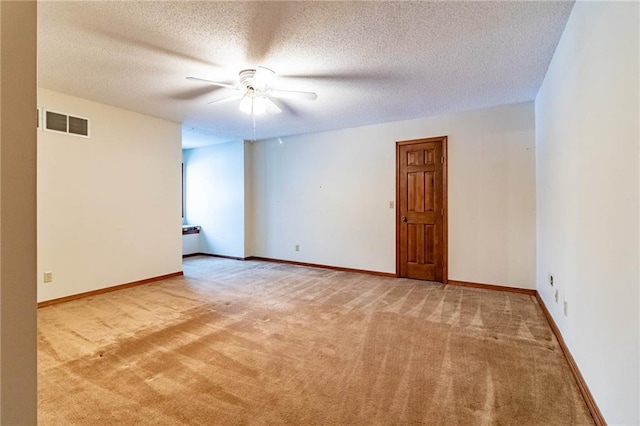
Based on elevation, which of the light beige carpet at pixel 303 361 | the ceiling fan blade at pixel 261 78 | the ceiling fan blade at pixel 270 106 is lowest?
the light beige carpet at pixel 303 361

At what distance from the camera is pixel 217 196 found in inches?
265

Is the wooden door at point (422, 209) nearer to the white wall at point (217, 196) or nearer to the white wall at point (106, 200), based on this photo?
the white wall at point (217, 196)

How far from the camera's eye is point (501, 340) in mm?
2596

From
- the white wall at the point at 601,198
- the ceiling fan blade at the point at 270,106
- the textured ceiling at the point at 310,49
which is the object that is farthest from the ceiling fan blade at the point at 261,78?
the white wall at the point at 601,198

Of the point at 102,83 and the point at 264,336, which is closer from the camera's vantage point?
the point at 264,336

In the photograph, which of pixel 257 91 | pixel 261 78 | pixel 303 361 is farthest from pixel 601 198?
pixel 257 91

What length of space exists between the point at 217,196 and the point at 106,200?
8.86 ft

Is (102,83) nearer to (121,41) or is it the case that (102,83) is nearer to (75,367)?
(121,41)

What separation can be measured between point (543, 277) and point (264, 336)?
3.07 m

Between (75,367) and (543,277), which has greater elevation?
(543,277)

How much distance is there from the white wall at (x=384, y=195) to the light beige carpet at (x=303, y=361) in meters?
0.70

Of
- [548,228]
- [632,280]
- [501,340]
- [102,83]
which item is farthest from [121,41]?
[548,228]

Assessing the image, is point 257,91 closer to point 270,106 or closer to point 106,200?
point 270,106

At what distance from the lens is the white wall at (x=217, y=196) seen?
21.0ft
